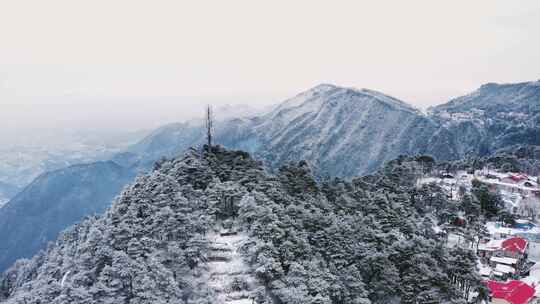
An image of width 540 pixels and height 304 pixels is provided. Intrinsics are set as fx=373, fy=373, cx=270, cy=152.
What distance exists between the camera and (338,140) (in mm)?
157000

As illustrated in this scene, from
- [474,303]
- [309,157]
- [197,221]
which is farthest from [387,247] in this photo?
[309,157]

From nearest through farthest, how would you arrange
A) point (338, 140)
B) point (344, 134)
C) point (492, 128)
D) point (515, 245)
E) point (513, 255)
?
point (513, 255)
point (515, 245)
point (338, 140)
point (344, 134)
point (492, 128)

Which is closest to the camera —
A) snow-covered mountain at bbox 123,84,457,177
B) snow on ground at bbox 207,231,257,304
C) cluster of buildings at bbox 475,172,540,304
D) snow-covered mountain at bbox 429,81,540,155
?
snow on ground at bbox 207,231,257,304

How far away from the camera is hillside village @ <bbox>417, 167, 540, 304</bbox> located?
117ft

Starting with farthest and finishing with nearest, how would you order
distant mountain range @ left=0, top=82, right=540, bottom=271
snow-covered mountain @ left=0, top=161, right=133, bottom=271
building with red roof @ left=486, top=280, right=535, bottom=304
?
distant mountain range @ left=0, top=82, right=540, bottom=271 → snow-covered mountain @ left=0, top=161, right=133, bottom=271 → building with red roof @ left=486, top=280, right=535, bottom=304

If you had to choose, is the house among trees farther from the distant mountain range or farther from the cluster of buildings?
the distant mountain range

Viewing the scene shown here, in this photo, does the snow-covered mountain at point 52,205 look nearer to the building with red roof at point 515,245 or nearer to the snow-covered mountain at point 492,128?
the building with red roof at point 515,245

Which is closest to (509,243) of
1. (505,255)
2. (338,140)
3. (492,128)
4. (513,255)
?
(513,255)

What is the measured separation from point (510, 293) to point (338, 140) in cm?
12404

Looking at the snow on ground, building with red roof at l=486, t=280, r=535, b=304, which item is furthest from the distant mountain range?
the snow on ground

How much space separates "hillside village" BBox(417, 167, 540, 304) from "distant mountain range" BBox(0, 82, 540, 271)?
68270 mm

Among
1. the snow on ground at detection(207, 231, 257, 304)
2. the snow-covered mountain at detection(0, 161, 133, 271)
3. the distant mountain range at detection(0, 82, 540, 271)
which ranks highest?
the snow on ground at detection(207, 231, 257, 304)

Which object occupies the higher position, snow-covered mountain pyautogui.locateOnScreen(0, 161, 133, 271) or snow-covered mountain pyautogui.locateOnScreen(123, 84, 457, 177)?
snow-covered mountain pyautogui.locateOnScreen(123, 84, 457, 177)

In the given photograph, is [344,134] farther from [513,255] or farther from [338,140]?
[513,255]
